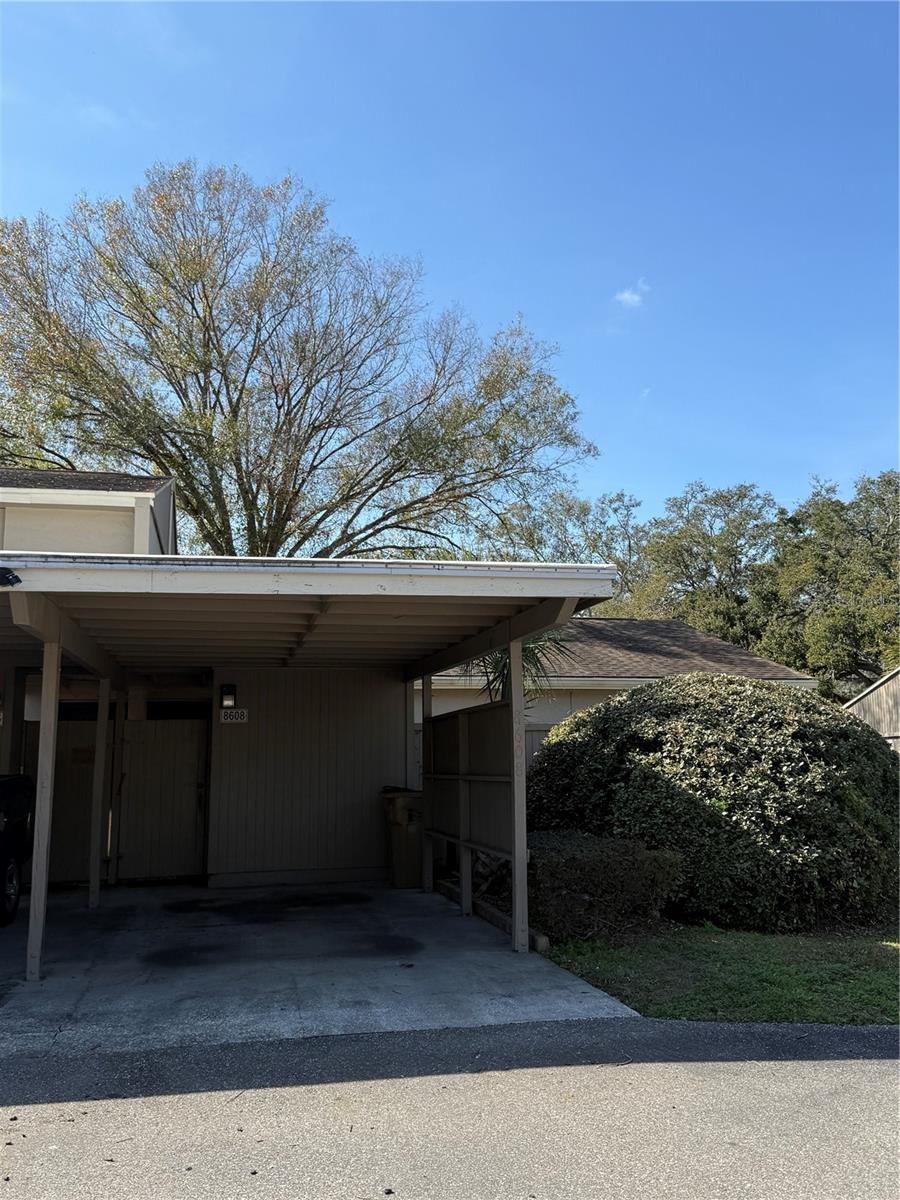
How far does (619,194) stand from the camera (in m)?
12.0

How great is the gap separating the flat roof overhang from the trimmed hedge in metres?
1.86

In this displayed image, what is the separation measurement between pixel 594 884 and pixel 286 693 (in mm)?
4700

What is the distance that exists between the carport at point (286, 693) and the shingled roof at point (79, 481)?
9.95ft

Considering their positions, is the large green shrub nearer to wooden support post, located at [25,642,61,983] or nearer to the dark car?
wooden support post, located at [25,642,61,983]

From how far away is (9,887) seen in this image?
7.66 m

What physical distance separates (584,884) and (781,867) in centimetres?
179

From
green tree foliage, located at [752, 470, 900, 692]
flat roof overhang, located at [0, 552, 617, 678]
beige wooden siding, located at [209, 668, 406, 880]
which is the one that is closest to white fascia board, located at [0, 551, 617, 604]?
flat roof overhang, located at [0, 552, 617, 678]

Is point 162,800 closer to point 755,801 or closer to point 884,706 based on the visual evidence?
point 755,801

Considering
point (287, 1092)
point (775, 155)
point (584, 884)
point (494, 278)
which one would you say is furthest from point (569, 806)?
point (494, 278)

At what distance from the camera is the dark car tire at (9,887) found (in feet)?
24.5

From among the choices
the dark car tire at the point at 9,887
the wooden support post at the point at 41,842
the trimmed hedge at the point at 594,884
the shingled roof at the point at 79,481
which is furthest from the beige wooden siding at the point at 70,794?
the trimmed hedge at the point at 594,884

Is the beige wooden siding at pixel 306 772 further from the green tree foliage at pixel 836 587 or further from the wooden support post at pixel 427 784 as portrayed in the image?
the green tree foliage at pixel 836 587

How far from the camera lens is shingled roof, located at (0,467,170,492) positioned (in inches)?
449

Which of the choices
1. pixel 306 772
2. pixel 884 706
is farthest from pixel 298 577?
pixel 884 706
